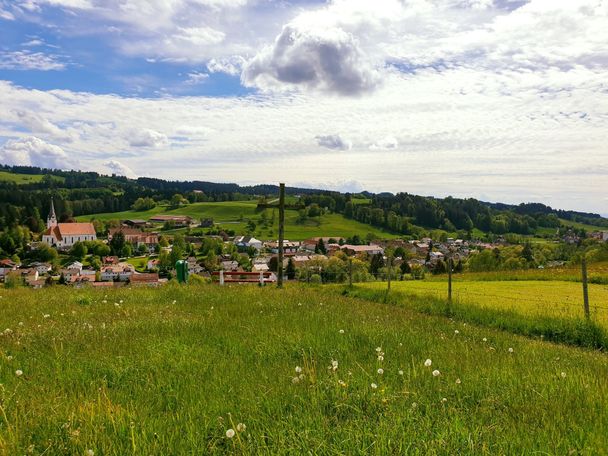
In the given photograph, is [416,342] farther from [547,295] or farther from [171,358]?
[547,295]

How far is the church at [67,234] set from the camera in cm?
15500

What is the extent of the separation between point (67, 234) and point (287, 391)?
176 metres

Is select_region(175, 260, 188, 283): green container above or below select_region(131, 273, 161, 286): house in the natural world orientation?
above

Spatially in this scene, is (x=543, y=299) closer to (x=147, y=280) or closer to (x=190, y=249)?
(x=147, y=280)

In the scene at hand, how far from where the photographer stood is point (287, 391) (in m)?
4.52

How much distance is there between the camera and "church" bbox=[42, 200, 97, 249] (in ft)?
509

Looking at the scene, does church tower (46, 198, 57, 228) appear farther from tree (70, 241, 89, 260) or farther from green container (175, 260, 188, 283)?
green container (175, 260, 188, 283)

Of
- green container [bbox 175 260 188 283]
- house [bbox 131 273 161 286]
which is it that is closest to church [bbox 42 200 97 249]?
house [bbox 131 273 161 286]

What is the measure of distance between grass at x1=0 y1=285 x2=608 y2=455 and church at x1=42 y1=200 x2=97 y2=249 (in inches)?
6554

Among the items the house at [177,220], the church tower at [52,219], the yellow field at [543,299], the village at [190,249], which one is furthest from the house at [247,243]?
the yellow field at [543,299]

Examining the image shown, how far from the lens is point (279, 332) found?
7719 mm

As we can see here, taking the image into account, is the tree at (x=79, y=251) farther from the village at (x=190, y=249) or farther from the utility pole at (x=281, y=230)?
the utility pole at (x=281, y=230)

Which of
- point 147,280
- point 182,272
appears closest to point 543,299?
point 182,272

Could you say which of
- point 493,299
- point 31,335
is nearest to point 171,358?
point 31,335
